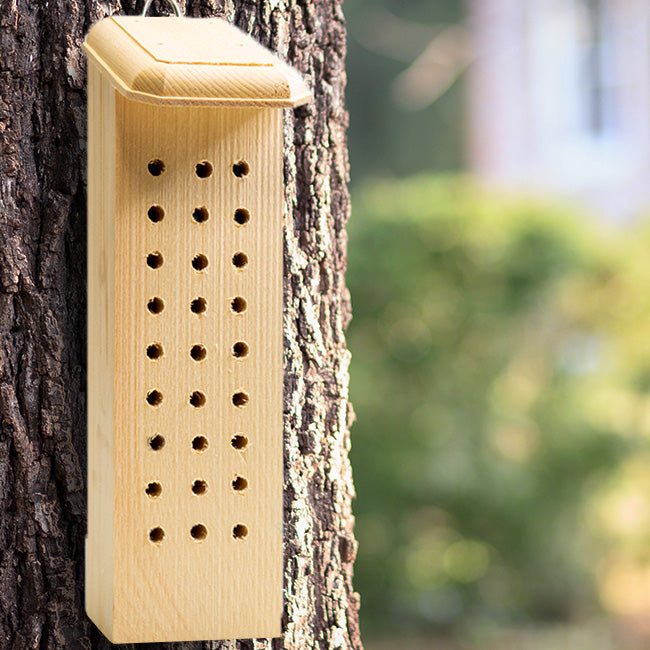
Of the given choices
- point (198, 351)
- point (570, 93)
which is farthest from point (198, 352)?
point (570, 93)

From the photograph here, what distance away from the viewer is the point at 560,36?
9.28 m

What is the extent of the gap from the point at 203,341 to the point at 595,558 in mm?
3660

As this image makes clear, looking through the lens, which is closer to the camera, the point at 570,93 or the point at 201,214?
the point at 201,214

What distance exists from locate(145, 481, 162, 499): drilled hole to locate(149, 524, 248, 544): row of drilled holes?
3 cm

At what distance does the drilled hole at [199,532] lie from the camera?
1112 mm

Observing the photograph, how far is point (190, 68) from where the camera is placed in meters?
1.00

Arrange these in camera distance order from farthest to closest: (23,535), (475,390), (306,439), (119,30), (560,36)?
(560,36)
(475,390)
(306,439)
(23,535)
(119,30)

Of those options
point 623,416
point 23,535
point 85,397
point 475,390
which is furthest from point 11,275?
point 623,416

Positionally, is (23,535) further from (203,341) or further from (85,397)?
(203,341)

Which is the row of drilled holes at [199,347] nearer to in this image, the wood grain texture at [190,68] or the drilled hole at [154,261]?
the drilled hole at [154,261]

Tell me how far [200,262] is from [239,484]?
0.83 feet

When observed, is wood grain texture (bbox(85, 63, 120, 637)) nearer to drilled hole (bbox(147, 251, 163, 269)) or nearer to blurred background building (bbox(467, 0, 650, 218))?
drilled hole (bbox(147, 251, 163, 269))

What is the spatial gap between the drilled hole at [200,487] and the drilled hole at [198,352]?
5.4 inches

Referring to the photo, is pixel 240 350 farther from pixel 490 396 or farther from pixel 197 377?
pixel 490 396
